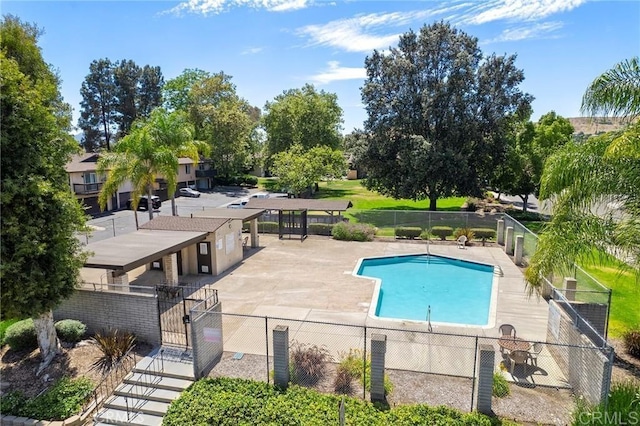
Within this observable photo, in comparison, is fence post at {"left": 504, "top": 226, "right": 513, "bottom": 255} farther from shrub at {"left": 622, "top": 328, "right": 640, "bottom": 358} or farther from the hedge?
Answer: the hedge

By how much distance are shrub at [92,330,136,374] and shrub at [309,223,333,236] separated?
1702 cm

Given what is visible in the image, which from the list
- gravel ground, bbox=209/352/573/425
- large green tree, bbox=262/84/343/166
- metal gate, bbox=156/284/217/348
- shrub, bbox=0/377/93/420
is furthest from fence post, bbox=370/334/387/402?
large green tree, bbox=262/84/343/166

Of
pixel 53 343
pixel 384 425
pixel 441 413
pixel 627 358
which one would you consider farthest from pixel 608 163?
pixel 53 343

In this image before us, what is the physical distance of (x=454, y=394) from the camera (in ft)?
30.8

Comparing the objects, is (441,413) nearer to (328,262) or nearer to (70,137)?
(70,137)

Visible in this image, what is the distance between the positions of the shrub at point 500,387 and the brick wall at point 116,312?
29.5ft

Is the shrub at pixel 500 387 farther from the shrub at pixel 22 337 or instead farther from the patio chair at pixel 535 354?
the shrub at pixel 22 337

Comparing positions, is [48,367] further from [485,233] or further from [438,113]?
[438,113]

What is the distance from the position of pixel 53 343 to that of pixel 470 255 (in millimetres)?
19761

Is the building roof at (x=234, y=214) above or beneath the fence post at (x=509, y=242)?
above

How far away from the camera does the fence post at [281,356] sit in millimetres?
9703

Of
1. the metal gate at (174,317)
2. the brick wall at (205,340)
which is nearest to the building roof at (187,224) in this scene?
the metal gate at (174,317)

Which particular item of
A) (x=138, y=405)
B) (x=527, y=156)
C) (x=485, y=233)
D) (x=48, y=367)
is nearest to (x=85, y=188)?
(x=48, y=367)

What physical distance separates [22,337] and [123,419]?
4619mm
